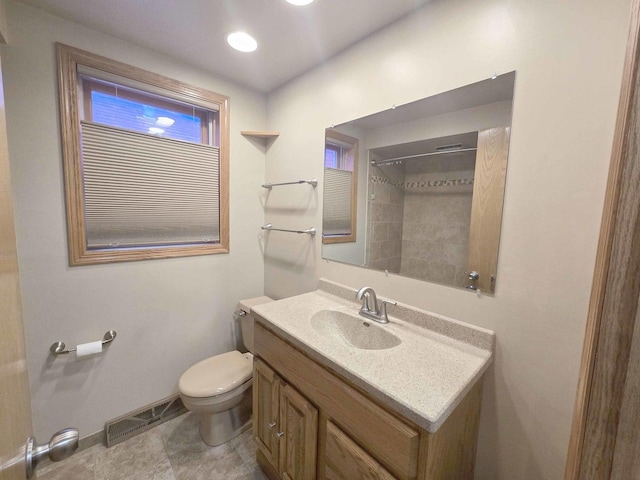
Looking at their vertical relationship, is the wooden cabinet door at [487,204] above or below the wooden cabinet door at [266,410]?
above

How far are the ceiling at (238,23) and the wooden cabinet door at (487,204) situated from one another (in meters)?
0.69

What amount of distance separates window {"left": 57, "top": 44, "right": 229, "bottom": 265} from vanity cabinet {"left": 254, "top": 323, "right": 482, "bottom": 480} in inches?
37.6

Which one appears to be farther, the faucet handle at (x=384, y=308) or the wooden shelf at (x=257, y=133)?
the wooden shelf at (x=257, y=133)

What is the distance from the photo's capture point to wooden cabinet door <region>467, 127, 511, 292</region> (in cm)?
98

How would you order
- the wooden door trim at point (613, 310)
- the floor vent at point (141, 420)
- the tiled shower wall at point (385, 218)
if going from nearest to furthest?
1. the wooden door trim at point (613, 310)
2. the tiled shower wall at point (385, 218)
3. the floor vent at point (141, 420)

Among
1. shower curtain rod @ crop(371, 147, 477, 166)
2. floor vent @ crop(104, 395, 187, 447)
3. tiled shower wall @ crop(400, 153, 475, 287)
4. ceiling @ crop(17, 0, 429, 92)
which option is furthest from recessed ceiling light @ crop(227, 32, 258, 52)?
floor vent @ crop(104, 395, 187, 447)

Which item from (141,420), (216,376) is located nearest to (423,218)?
(216,376)

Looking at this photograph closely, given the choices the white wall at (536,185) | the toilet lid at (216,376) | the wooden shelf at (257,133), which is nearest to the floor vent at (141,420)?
the toilet lid at (216,376)

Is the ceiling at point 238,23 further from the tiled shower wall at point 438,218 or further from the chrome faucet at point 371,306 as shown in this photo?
the chrome faucet at point 371,306

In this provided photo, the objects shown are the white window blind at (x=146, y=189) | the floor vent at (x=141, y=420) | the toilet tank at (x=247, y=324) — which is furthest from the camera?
the toilet tank at (x=247, y=324)

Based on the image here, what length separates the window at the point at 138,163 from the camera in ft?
4.54

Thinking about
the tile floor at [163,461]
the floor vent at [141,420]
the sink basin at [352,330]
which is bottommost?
the tile floor at [163,461]

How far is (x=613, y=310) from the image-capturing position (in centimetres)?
34

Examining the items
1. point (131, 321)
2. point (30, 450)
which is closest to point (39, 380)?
point (131, 321)
